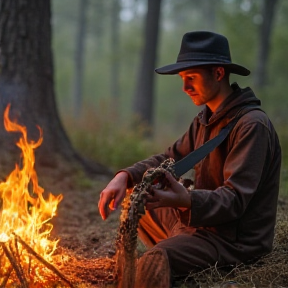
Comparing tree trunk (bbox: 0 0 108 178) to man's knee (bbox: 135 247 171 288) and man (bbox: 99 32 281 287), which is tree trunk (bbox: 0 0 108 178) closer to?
man (bbox: 99 32 281 287)

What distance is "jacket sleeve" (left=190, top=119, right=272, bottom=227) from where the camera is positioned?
3.25m

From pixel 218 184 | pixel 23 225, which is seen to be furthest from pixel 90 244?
pixel 218 184

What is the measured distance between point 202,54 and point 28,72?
3726 mm

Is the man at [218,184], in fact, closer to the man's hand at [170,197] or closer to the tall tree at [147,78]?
the man's hand at [170,197]

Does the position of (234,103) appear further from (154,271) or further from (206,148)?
(154,271)

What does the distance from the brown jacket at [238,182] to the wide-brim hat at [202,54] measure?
0.25 metres

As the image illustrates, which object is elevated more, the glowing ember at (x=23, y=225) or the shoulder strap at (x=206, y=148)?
the shoulder strap at (x=206, y=148)

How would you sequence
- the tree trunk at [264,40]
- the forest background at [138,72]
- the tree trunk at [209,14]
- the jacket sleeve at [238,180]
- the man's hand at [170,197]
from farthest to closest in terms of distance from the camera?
the tree trunk at [209,14] → the tree trunk at [264,40] → the forest background at [138,72] → the jacket sleeve at [238,180] → the man's hand at [170,197]

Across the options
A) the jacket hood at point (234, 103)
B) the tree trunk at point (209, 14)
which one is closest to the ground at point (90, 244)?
the jacket hood at point (234, 103)

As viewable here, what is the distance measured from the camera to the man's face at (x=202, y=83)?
3594 millimetres

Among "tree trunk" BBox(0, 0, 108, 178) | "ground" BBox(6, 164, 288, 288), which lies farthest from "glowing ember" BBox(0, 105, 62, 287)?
"tree trunk" BBox(0, 0, 108, 178)

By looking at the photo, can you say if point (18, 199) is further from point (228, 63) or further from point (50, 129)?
point (50, 129)

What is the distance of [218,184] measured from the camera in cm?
373

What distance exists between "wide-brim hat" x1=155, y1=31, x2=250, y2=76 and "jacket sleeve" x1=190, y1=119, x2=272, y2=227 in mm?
Result: 471
